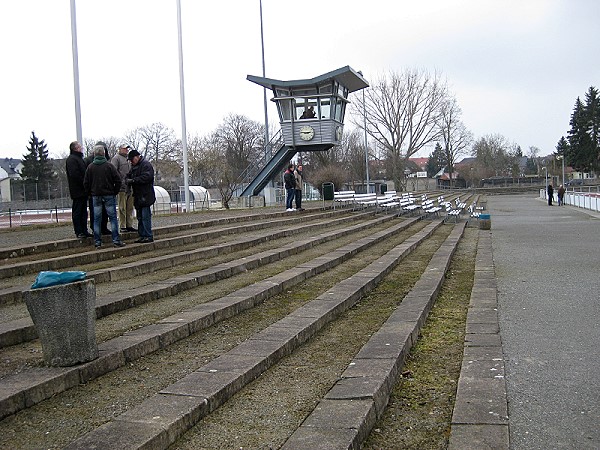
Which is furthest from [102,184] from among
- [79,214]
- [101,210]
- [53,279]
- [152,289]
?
[53,279]

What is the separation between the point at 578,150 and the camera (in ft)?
312

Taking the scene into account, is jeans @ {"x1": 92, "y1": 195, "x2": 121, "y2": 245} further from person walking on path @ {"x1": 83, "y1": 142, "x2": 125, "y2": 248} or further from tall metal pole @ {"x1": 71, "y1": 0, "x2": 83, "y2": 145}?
tall metal pole @ {"x1": 71, "y1": 0, "x2": 83, "y2": 145}

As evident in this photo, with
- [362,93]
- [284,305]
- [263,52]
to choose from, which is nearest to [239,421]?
[284,305]

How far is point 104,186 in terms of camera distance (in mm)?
10438

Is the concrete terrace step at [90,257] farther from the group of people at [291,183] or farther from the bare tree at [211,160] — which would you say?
the bare tree at [211,160]

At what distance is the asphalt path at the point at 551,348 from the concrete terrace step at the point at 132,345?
114 inches

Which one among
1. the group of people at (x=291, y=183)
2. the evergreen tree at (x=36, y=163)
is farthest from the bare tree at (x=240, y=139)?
the group of people at (x=291, y=183)

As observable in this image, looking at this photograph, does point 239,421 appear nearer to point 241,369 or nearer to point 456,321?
point 241,369

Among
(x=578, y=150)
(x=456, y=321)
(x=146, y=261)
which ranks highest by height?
(x=578, y=150)

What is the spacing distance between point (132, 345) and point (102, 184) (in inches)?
229

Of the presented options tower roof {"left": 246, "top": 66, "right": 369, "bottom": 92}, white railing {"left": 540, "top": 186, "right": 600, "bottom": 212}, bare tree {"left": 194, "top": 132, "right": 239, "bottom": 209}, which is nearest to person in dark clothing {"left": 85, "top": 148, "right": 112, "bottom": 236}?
tower roof {"left": 246, "top": 66, "right": 369, "bottom": 92}

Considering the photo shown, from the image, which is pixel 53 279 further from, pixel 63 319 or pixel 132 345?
pixel 132 345

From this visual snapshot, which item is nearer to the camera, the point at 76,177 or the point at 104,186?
the point at 104,186

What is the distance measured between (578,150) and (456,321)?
3821 inches
